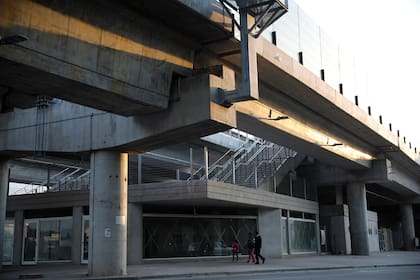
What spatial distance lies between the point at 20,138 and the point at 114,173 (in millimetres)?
5529

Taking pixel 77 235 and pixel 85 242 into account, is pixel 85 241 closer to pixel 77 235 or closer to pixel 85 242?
pixel 85 242

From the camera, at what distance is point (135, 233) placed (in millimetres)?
27859

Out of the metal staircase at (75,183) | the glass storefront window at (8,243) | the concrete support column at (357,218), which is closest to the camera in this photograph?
the glass storefront window at (8,243)

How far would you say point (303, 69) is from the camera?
23.2 meters

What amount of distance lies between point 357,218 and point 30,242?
25.5m

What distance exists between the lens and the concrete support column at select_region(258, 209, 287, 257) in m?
34.9

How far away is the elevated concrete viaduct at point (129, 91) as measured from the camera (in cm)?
1413

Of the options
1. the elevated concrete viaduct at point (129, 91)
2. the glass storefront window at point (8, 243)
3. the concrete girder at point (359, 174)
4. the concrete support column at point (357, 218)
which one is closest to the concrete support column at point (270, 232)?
the elevated concrete viaduct at point (129, 91)

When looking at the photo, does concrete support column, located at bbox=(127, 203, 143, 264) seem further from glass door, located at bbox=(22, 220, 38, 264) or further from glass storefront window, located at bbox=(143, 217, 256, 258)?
glass door, located at bbox=(22, 220, 38, 264)

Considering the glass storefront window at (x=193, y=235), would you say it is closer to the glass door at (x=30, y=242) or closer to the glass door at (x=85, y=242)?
the glass door at (x=85, y=242)

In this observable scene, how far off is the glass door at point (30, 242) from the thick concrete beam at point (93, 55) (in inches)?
597

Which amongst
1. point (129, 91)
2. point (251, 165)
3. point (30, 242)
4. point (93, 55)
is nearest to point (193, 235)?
point (251, 165)

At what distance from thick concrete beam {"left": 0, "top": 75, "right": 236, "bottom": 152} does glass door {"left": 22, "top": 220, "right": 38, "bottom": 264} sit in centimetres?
837

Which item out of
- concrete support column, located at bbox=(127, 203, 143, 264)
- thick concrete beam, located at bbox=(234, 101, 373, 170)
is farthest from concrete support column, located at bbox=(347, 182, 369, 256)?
concrete support column, located at bbox=(127, 203, 143, 264)
